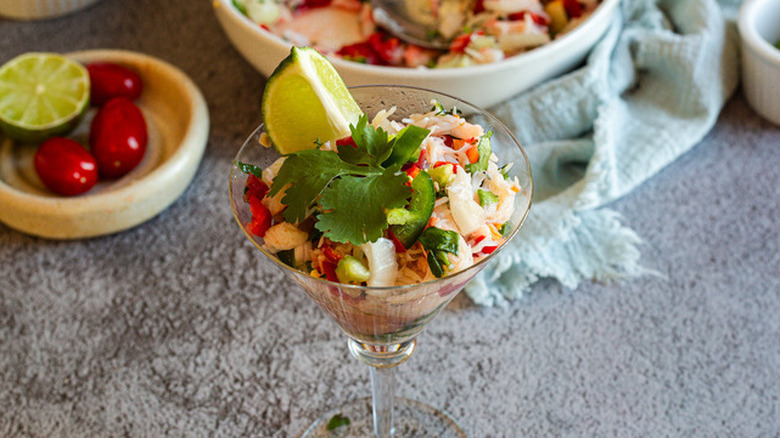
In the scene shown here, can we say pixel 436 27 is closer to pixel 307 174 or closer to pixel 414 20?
pixel 414 20

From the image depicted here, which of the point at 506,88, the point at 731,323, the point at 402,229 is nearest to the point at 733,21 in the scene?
the point at 506,88

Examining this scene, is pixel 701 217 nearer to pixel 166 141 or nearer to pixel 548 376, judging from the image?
pixel 548 376

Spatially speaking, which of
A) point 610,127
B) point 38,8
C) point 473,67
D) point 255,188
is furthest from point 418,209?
point 38,8

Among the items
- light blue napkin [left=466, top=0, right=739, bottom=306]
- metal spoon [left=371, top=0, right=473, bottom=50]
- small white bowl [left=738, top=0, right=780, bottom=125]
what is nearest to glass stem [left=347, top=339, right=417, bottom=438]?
light blue napkin [left=466, top=0, right=739, bottom=306]

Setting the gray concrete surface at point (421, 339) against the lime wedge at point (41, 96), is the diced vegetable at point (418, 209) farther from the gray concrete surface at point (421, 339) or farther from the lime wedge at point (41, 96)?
→ the lime wedge at point (41, 96)

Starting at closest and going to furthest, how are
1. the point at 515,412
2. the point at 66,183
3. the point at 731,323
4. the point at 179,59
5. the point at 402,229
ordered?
the point at 402,229
the point at 515,412
the point at 731,323
the point at 66,183
the point at 179,59

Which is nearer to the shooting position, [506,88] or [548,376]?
[548,376]

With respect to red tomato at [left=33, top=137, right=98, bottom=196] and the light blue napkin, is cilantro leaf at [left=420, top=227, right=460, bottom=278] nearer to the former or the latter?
the light blue napkin
